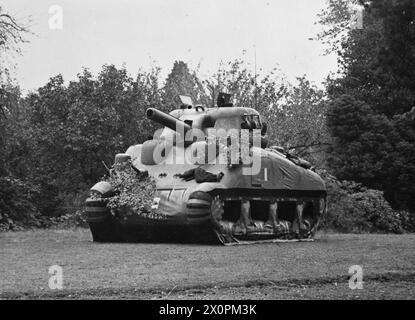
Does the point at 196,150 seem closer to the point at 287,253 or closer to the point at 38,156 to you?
the point at 287,253

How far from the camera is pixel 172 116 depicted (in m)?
20.7

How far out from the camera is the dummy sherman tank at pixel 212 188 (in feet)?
60.5

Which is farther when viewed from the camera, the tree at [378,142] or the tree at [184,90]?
the tree at [184,90]

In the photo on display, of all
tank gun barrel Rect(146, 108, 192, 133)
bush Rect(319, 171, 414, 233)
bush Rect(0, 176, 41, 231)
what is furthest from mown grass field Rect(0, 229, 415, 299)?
bush Rect(0, 176, 41, 231)

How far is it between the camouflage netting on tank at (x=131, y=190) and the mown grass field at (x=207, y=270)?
1.34m

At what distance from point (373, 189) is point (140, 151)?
15182 millimetres

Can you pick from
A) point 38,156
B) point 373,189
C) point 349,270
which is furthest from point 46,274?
point 38,156

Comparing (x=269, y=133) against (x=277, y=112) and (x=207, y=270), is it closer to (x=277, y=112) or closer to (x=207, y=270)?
(x=277, y=112)

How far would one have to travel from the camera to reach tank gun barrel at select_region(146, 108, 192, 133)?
20.0m

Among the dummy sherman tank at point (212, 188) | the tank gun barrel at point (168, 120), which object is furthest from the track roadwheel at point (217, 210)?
the tank gun barrel at point (168, 120)

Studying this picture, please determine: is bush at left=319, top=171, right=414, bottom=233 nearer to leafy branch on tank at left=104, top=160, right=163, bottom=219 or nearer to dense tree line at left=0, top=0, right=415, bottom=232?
dense tree line at left=0, top=0, right=415, bottom=232

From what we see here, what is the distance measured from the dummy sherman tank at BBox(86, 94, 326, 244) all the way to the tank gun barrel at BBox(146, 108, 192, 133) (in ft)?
0.07

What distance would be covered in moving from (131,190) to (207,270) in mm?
7403

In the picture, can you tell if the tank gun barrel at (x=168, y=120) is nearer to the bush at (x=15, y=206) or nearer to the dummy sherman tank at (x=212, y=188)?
the dummy sherman tank at (x=212, y=188)
